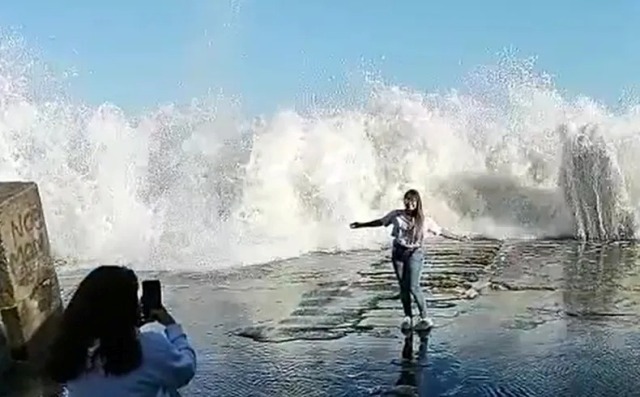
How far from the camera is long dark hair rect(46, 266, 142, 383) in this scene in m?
3.74

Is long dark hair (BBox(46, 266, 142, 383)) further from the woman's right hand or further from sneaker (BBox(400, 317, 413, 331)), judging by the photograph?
sneaker (BBox(400, 317, 413, 331))

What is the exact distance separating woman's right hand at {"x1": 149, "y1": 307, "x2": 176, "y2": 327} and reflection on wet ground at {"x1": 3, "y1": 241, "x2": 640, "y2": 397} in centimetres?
494

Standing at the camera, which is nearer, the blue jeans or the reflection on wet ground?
the reflection on wet ground

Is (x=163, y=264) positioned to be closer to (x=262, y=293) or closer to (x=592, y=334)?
(x=262, y=293)

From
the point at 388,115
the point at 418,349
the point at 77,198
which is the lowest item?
the point at 418,349

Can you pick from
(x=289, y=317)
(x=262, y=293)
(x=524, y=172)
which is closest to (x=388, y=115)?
(x=524, y=172)

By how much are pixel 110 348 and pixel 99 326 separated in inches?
4.1

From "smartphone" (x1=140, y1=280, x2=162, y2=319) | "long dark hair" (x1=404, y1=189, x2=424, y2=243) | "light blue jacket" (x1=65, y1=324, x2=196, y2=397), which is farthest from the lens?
"long dark hair" (x1=404, y1=189, x2=424, y2=243)

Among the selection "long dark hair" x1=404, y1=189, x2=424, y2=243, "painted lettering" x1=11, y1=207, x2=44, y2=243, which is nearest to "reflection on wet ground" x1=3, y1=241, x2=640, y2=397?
"long dark hair" x1=404, y1=189, x2=424, y2=243

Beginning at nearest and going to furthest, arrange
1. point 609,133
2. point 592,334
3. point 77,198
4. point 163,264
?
point 592,334, point 163,264, point 77,198, point 609,133

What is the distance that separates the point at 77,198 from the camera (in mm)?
27422

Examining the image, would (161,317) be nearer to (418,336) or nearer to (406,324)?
(418,336)

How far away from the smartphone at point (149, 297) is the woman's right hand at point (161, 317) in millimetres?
22

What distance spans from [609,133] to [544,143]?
3284mm
